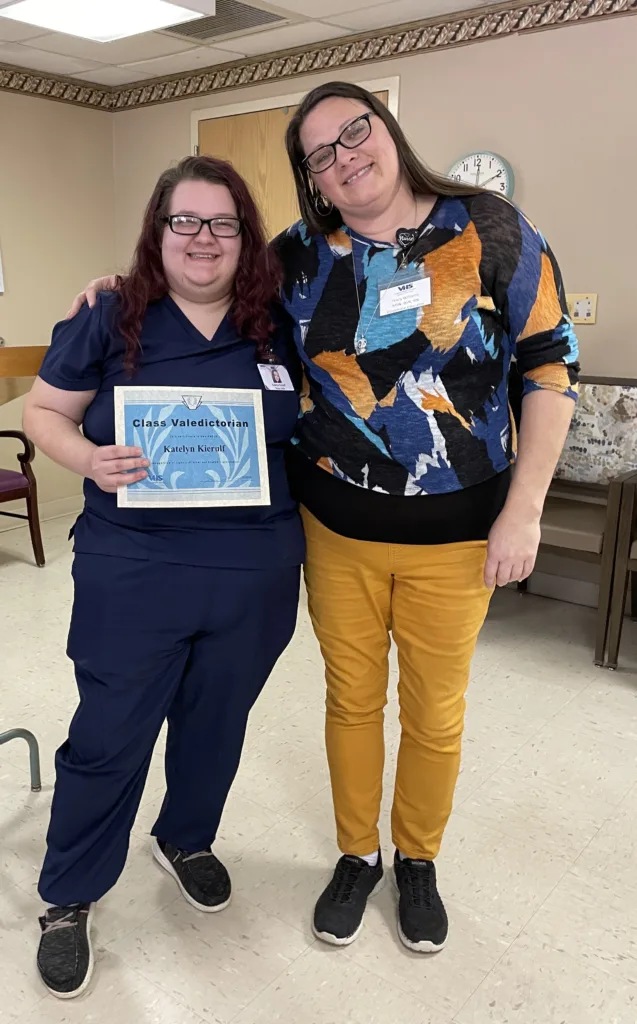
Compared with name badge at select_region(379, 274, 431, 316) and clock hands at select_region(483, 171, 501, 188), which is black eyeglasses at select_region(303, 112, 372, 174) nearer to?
name badge at select_region(379, 274, 431, 316)

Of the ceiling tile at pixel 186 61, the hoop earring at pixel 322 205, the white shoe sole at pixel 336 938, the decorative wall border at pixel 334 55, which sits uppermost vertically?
the ceiling tile at pixel 186 61

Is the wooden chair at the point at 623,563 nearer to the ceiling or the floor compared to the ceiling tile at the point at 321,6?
nearer to the floor

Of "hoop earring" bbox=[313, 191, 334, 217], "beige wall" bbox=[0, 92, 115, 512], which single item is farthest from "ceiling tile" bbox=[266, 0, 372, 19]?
"hoop earring" bbox=[313, 191, 334, 217]

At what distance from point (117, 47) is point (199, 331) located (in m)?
3.20

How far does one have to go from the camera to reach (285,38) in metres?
3.75

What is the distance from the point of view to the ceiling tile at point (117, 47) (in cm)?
374

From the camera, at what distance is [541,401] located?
1.40 meters

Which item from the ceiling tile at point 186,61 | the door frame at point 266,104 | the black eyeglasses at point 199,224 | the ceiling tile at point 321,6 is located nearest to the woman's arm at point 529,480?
the black eyeglasses at point 199,224

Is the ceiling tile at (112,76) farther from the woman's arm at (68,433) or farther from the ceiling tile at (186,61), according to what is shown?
the woman's arm at (68,433)

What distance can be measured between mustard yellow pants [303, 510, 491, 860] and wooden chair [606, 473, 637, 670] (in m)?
1.47

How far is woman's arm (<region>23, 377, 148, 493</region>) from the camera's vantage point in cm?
135

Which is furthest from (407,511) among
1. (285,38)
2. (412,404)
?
(285,38)

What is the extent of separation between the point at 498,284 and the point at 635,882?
A: 4.53 feet

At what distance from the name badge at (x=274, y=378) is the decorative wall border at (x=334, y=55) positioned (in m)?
2.57
